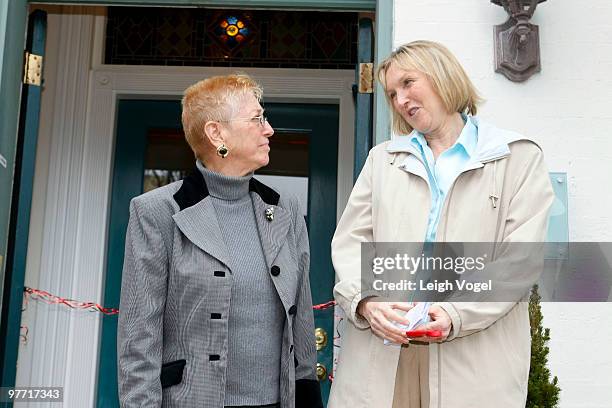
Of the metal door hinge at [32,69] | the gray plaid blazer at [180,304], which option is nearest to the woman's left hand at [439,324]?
the gray plaid blazer at [180,304]

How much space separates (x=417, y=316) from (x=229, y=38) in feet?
12.2

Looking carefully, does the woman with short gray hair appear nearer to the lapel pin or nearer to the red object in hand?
the lapel pin

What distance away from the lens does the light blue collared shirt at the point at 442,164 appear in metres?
2.48

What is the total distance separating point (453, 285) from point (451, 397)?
0.32 metres

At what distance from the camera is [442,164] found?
2584mm

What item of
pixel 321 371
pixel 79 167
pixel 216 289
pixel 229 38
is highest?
pixel 229 38

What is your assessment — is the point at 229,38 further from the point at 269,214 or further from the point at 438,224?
the point at 438,224

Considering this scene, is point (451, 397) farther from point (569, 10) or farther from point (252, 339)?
point (569, 10)

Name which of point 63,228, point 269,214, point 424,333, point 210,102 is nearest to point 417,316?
point 424,333

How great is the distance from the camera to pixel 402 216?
98.8 inches

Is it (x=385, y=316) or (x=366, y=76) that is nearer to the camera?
(x=385, y=316)

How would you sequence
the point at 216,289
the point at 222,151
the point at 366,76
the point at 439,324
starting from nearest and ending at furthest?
the point at 439,324
the point at 216,289
the point at 222,151
the point at 366,76

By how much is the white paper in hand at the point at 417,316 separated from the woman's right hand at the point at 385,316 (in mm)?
12

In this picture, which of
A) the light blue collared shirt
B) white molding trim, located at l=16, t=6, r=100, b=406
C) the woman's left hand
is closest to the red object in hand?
the woman's left hand
